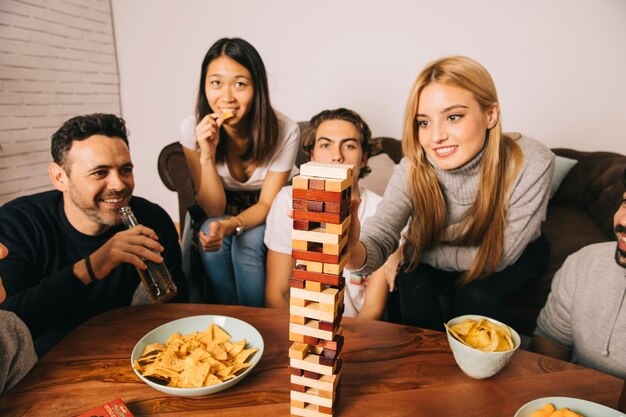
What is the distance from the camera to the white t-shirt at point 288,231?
1.68 meters

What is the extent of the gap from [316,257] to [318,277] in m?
0.04

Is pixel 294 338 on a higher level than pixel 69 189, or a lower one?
lower

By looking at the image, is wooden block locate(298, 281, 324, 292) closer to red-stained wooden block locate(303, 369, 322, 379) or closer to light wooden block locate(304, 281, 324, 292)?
light wooden block locate(304, 281, 324, 292)

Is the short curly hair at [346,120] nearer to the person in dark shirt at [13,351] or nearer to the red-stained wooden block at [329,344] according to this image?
the red-stained wooden block at [329,344]

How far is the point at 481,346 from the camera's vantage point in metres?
0.93

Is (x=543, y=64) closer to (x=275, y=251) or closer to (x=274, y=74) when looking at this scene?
(x=274, y=74)

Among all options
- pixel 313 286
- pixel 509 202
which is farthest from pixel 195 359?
pixel 509 202

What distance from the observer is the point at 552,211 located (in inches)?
87.8

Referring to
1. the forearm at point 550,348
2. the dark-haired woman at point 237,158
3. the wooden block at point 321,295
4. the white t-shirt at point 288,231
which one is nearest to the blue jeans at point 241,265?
the dark-haired woman at point 237,158

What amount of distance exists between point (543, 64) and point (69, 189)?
8.27 feet

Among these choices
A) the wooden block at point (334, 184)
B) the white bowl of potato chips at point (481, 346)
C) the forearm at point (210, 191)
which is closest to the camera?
the wooden block at point (334, 184)

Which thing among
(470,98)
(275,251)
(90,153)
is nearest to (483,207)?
(470,98)

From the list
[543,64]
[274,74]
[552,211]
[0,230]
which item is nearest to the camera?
[0,230]

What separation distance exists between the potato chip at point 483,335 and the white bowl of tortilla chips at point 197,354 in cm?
45
